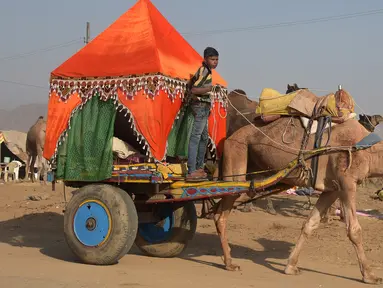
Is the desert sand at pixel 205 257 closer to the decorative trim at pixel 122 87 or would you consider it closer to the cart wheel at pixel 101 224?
the cart wheel at pixel 101 224

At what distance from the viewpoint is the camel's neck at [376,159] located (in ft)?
28.2

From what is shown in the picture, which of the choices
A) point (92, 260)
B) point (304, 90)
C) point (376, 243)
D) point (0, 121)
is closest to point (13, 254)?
point (92, 260)

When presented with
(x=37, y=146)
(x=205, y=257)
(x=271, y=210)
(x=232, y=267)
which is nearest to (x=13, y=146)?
(x=37, y=146)

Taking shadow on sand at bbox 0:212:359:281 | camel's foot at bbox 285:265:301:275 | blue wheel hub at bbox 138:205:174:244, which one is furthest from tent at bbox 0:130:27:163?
camel's foot at bbox 285:265:301:275

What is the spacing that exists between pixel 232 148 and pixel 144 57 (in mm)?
1776

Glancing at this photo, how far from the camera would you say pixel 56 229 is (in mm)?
13094

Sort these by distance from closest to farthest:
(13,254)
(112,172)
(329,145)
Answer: (329,145), (112,172), (13,254)

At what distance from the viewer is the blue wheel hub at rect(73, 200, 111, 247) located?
883cm

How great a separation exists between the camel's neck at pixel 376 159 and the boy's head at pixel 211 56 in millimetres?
2406

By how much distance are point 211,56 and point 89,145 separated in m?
2.15

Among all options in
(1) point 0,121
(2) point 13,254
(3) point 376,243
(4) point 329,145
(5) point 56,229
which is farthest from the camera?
(1) point 0,121

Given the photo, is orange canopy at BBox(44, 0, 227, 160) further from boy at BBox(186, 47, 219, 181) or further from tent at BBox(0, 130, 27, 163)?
tent at BBox(0, 130, 27, 163)

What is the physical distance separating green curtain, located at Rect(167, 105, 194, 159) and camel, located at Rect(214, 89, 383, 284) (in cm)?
68

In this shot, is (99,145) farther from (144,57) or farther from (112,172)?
(144,57)
